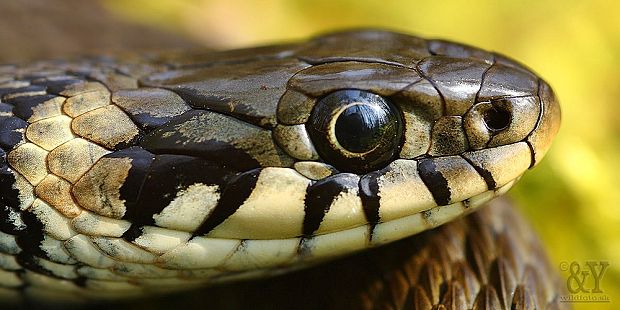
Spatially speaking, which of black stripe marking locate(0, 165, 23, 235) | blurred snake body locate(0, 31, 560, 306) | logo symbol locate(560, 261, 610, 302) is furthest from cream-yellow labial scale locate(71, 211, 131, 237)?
logo symbol locate(560, 261, 610, 302)

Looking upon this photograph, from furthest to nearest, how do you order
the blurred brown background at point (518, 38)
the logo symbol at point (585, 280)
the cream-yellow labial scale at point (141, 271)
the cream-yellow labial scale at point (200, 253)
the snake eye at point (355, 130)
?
the blurred brown background at point (518, 38) < the logo symbol at point (585, 280) < the cream-yellow labial scale at point (141, 271) < the cream-yellow labial scale at point (200, 253) < the snake eye at point (355, 130)

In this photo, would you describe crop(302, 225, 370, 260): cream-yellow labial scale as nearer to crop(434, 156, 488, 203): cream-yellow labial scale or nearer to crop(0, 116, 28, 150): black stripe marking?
crop(434, 156, 488, 203): cream-yellow labial scale

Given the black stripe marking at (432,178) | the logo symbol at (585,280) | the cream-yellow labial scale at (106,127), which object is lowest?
the logo symbol at (585,280)

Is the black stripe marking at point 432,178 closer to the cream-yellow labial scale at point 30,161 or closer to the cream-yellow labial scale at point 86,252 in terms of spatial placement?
the cream-yellow labial scale at point 86,252

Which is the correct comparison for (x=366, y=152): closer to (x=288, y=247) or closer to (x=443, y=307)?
(x=288, y=247)

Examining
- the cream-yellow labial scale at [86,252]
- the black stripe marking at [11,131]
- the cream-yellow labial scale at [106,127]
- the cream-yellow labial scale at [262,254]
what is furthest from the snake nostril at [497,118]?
the black stripe marking at [11,131]

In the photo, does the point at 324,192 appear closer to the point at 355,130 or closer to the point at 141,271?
the point at 355,130

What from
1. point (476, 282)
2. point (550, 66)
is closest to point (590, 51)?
point (550, 66)

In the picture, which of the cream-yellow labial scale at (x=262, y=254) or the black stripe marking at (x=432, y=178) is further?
the cream-yellow labial scale at (x=262, y=254)

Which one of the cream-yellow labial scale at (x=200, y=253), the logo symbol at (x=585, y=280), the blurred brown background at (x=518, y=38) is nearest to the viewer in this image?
the cream-yellow labial scale at (x=200, y=253)
